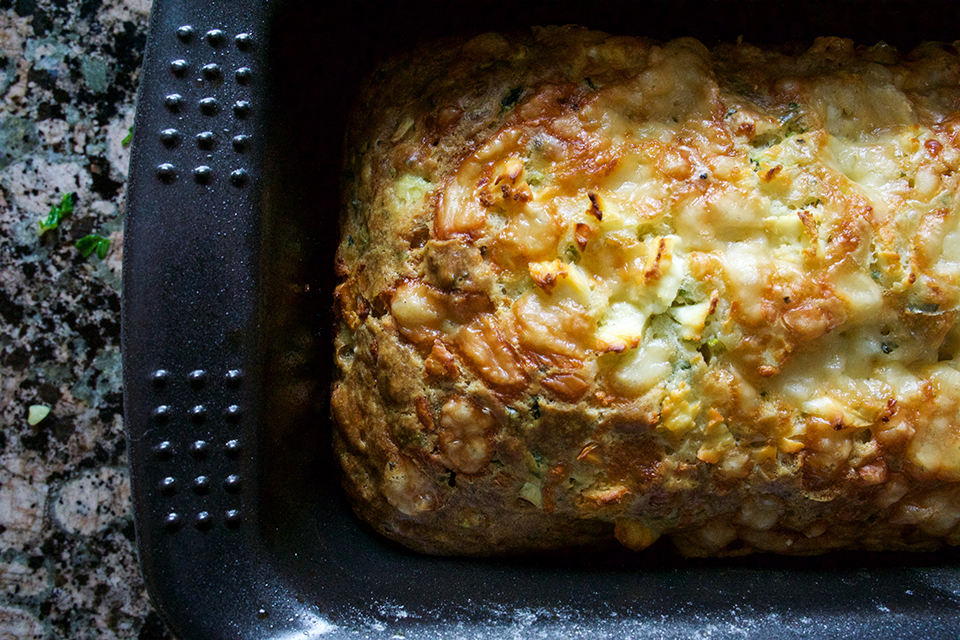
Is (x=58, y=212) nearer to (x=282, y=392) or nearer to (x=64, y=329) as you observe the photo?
(x=64, y=329)

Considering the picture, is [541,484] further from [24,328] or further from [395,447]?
[24,328]

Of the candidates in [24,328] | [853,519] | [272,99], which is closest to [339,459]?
[272,99]

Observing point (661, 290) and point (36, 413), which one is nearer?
point (661, 290)

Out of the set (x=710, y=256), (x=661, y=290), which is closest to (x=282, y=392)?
(x=661, y=290)

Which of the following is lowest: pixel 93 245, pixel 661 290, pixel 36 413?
pixel 36 413

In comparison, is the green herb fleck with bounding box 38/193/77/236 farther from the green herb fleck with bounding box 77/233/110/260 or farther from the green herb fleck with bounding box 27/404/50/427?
the green herb fleck with bounding box 27/404/50/427

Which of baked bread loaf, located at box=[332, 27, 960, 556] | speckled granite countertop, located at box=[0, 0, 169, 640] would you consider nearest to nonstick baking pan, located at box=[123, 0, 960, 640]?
baked bread loaf, located at box=[332, 27, 960, 556]
